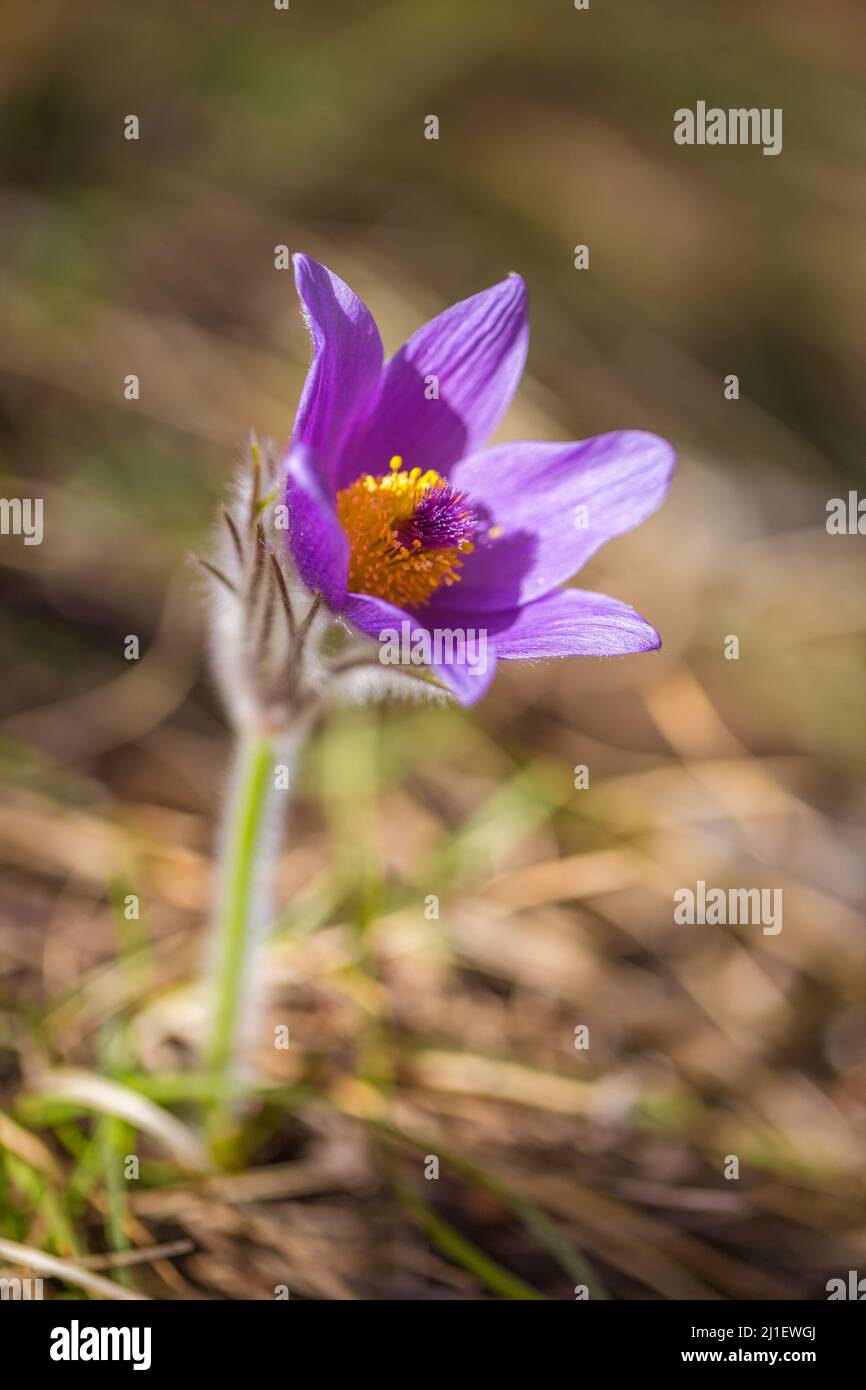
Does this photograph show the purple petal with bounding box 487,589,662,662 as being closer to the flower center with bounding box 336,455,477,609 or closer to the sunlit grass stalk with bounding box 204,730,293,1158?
the flower center with bounding box 336,455,477,609

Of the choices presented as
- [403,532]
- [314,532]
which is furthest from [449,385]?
[314,532]

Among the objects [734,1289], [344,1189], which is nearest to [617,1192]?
[734,1289]

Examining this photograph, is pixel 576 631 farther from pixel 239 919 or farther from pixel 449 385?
pixel 239 919

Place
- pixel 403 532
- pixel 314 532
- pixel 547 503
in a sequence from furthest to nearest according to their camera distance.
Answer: pixel 547 503, pixel 403 532, pixel 314 532

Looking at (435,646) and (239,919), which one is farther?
(239,919)

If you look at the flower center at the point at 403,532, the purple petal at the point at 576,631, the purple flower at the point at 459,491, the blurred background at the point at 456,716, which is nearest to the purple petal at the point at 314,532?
the purple flower at the point at 459,491

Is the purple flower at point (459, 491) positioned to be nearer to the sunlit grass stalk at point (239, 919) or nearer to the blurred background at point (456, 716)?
the sunlit grass stalk at point (239, 919)
